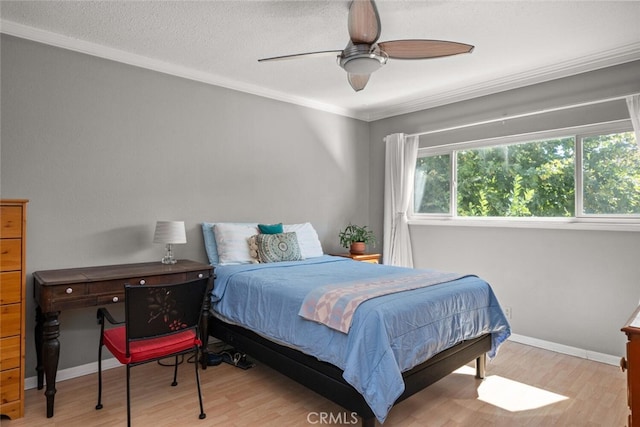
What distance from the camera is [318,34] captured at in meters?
2.75

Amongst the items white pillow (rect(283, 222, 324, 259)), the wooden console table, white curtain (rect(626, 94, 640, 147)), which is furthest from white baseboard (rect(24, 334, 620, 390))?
white pillow (rect(283, 222, 324, 259))

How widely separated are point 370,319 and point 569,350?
2496 mm

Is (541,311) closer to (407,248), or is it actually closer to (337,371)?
(407,248)

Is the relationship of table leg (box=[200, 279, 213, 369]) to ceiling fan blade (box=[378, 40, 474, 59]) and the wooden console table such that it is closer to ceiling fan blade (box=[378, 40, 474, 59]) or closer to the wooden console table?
the wooden console table

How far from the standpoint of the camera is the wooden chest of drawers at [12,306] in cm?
215

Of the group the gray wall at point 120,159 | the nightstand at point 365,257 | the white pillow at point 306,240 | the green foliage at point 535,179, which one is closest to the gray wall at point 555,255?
the green foliage at point 535,179

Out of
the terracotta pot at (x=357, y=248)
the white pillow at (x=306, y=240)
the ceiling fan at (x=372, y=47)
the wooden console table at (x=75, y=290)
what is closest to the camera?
the ceiling fan at (x=372, y=47)

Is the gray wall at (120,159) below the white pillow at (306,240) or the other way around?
the other way around

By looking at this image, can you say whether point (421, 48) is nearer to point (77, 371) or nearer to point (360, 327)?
point (360, 327)

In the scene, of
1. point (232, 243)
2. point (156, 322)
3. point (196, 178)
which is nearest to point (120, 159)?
point (196, 178)

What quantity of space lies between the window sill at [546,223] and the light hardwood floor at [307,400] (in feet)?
3.78

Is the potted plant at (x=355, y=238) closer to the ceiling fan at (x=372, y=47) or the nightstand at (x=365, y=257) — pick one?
the nightstand at (x=365, y=257)

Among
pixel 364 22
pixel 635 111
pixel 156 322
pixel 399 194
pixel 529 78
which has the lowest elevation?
pixel 156 322

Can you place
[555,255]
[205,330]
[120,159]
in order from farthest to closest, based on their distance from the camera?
1. [555,255]
2. [120,159]
3. [205,330]
